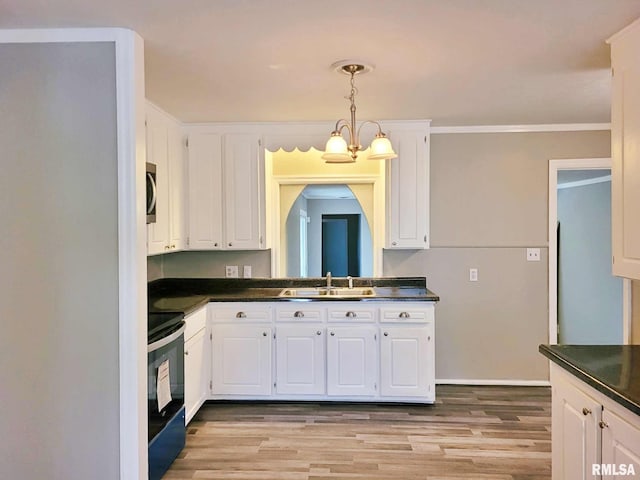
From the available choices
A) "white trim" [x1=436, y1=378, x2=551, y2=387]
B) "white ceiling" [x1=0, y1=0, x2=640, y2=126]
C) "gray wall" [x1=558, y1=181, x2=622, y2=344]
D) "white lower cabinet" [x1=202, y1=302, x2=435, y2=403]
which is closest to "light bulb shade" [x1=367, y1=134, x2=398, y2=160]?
"white ceiling" [x1=0, y1=0, x2=640, y2=126]

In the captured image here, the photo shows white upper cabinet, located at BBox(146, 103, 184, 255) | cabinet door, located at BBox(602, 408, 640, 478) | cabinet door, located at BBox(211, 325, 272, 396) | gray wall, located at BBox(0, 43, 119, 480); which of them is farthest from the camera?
cabinet door, located at BBox(211, 325, 272, 396)

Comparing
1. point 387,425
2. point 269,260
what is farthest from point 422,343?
point 269,260

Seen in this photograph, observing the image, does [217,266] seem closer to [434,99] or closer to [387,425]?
[387,425]

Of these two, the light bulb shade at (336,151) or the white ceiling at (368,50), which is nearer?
the white ceiling at (368,50)

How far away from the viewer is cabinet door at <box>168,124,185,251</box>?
3.71 meters

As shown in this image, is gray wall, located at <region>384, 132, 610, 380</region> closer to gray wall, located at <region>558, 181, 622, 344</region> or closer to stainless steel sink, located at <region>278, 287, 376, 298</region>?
stainless steel sink, located at <region>278, 287, 376, 298</region>

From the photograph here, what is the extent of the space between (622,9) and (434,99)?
55.6 inches

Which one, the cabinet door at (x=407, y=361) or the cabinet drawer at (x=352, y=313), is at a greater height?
the cabinet drawer at (x=352, y=313)

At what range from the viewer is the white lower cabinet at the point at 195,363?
3.21 meters

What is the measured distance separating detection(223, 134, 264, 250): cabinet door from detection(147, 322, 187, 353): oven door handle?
3.63 ft

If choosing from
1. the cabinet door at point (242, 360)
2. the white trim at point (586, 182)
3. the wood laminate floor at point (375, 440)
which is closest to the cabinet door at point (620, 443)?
the wood laminate floor at point (375, 440)

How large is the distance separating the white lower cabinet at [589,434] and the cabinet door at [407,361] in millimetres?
1400

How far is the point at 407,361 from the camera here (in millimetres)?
3596

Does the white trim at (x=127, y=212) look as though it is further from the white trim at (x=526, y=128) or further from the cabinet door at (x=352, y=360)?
the white trim at (x=526, y=128)
